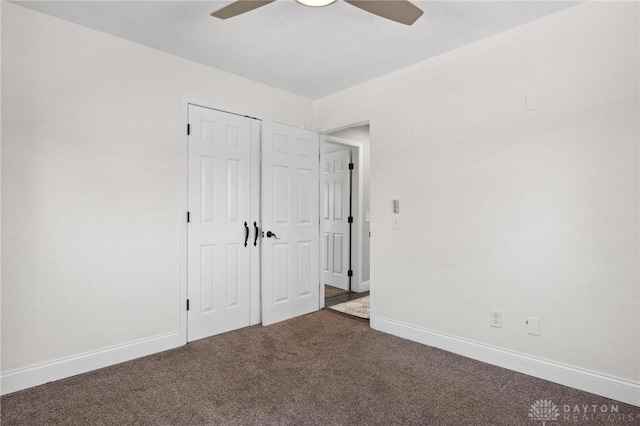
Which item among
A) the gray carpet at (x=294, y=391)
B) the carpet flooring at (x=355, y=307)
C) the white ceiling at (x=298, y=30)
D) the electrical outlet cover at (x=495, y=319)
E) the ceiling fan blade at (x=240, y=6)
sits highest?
the white ceiling at (x=298, y=30)

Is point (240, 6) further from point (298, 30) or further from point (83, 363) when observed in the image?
point (83, 363)

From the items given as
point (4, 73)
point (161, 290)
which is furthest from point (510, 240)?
point (4, 73)

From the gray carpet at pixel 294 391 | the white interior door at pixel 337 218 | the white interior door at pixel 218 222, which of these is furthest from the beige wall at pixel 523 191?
the white interior door at pixel 337 218

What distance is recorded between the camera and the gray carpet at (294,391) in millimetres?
1970

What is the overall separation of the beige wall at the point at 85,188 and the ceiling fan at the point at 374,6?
124cm


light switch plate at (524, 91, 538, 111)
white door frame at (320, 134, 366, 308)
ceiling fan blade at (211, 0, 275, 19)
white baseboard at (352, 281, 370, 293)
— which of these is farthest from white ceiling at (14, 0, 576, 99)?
white baseboard at (352, 281, 370, 293)

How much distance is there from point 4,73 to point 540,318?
4026mm

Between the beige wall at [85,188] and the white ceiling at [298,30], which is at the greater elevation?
the white ceiling at [298,30]

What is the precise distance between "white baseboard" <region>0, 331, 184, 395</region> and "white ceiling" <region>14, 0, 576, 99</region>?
2.45 metres

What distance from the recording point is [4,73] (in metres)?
2.24

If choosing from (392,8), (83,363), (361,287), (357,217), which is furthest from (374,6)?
(361,287)

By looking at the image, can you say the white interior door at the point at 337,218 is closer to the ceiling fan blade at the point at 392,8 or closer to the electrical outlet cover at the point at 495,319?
the electrical outlet cover at the point at 495,319

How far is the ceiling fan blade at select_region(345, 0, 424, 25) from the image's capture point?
182 cm

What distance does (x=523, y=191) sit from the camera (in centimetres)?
→ 253
